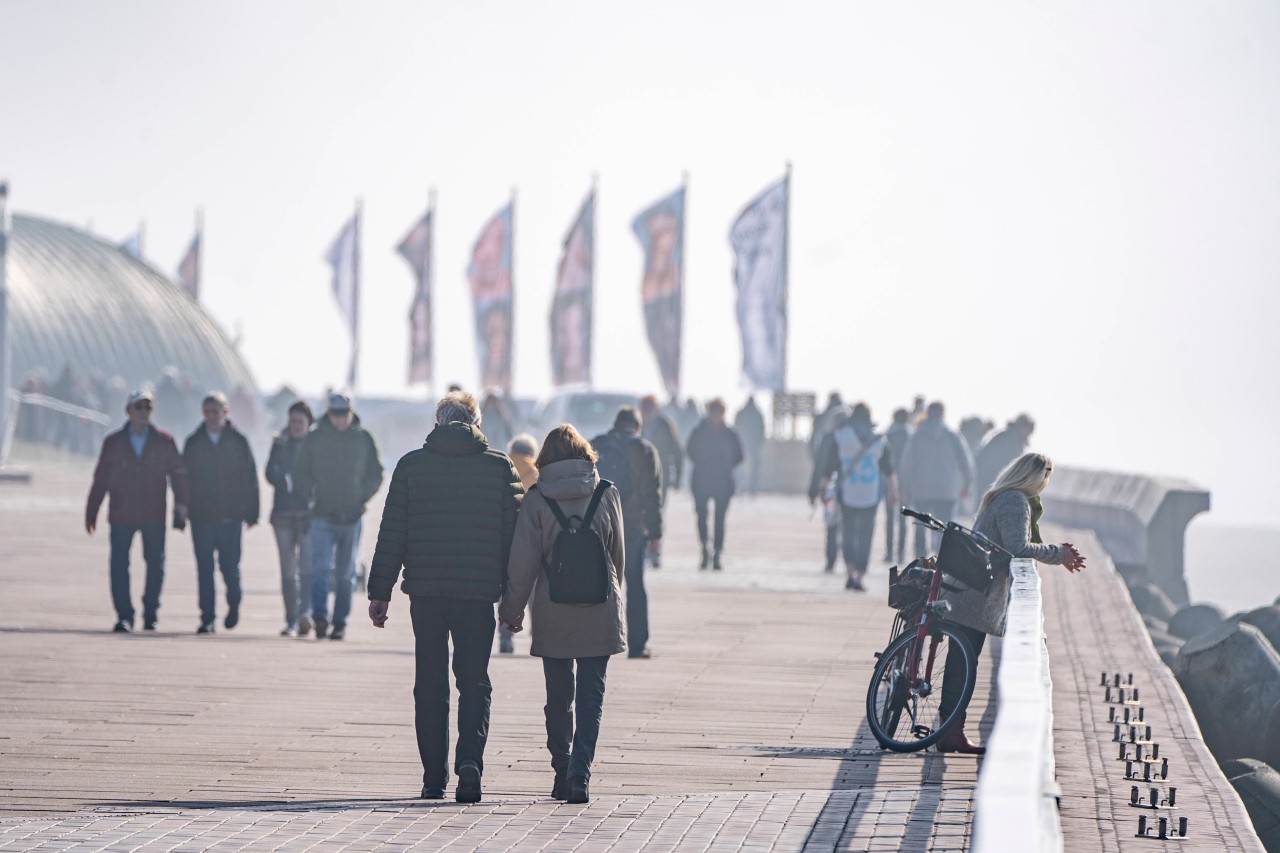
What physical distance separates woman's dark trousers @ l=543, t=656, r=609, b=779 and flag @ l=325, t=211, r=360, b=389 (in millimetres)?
43124

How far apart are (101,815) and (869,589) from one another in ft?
41.1

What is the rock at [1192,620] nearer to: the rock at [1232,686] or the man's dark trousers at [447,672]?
the rock at [1232,686]

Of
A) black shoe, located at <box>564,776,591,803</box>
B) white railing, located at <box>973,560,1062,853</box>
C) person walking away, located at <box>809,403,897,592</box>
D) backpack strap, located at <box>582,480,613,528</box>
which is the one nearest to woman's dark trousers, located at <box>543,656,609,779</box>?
black shoe, located at <box>564,776,591,803</box>

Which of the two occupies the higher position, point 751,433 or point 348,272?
point 348,272

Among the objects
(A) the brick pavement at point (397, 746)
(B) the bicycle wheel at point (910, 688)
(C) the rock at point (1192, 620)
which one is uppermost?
(B) the bicycle wheel at point (910, 688)

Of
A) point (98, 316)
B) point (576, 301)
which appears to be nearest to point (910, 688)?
point (576, 301)

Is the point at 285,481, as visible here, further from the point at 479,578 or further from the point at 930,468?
the point at 930,468

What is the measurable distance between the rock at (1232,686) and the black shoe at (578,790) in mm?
6679

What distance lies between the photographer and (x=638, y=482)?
1362 centimetres

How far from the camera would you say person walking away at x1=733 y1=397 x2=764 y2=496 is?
133ft

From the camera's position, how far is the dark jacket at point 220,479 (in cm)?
1490

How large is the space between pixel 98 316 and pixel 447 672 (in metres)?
84.6

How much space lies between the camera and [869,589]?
64.4 feet

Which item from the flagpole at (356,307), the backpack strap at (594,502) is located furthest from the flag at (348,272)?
the backpack strap at (594,502)
